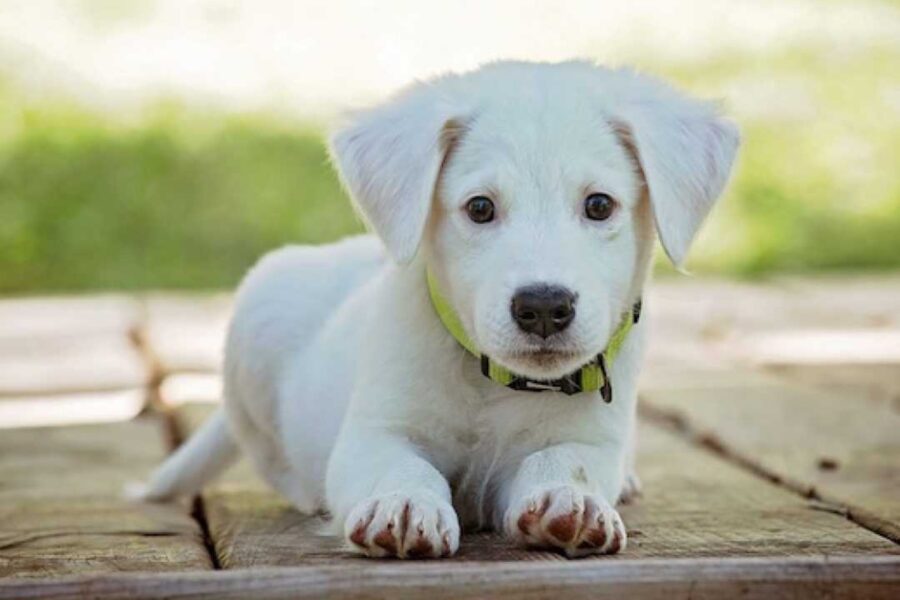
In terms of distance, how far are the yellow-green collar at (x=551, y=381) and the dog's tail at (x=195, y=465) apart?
51.3 inches

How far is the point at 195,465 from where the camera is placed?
4891mm

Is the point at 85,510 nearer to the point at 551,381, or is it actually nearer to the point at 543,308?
the point at 551,381

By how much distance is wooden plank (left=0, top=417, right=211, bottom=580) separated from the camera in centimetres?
355

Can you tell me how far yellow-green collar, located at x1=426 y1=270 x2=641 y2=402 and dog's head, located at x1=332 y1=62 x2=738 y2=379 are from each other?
49 mm

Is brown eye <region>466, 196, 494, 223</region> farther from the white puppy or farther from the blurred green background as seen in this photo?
the blurred green background

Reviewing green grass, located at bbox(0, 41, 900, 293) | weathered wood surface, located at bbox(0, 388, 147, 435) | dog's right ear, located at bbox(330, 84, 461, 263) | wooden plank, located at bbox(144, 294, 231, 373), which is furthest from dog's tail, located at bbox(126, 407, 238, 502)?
green grass, located at bbox(0, 41, 900, 293)

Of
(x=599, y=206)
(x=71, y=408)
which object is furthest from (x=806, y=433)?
(x=71, y=408)

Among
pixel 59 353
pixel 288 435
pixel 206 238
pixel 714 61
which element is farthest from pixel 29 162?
pixel 288 435

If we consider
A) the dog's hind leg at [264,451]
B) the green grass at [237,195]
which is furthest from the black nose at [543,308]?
the green grass at [237,195]

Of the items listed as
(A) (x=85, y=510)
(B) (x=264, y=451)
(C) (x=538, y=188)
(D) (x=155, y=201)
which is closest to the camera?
(C) (x=538, y=188)

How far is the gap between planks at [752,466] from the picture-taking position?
3.91 meters

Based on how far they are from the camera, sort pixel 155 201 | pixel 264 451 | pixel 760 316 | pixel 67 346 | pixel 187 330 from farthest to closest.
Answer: pixel 155 201 → pixel 760 316 → pixel 187 330 → pixel 67 346 → pixel 264 451

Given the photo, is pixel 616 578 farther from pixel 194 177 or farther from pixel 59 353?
pixel 194 177

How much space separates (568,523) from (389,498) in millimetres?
348
